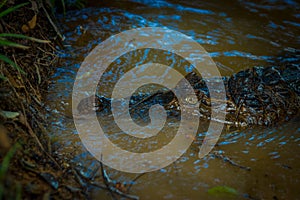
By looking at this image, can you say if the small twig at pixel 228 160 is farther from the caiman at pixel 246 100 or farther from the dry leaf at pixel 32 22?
the dry leaf at pixel 32 22

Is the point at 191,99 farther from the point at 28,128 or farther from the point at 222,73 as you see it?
the point at 28,128

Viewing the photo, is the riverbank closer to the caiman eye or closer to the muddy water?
the muddy water

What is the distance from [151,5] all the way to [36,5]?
189cm

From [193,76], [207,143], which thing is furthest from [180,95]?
[207,143]

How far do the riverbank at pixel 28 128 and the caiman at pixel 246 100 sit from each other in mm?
505

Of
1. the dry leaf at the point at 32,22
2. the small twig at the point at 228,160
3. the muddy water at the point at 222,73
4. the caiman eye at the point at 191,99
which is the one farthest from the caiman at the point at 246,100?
the dry leaf at the point at 32,22

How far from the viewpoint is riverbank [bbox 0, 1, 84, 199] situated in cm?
178

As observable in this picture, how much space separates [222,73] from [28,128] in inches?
84.4

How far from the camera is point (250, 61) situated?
11.9ft

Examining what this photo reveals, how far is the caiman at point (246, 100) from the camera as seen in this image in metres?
2.75

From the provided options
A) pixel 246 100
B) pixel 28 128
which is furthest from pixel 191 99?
pixel 28 128

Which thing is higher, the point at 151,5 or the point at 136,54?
the point at 151,5

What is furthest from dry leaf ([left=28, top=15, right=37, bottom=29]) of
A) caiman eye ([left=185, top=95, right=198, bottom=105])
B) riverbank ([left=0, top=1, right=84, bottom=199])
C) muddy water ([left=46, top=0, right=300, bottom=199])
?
caiman eye ([left=185, top=95, right=198, bottom=105])

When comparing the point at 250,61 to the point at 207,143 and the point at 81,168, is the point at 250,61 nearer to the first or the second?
the point at 207,143
